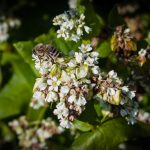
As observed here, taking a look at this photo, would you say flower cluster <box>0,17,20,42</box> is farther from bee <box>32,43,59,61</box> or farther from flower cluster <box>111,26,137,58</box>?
bee <box>32,43,59,61</box>

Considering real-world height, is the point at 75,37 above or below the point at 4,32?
below

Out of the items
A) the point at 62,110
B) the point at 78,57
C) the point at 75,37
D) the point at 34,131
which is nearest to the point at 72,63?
the point at 78,57

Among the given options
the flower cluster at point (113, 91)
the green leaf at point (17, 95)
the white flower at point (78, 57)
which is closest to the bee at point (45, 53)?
the white flower at point (78, 57)

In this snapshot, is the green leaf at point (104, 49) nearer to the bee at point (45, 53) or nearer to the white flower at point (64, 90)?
the bee at point (45, 53)

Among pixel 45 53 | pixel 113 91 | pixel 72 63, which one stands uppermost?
pixel 45 53

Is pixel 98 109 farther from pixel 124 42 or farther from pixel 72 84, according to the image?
pixel 72 84

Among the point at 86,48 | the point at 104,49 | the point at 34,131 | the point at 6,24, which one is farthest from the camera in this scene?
the point at 6,24

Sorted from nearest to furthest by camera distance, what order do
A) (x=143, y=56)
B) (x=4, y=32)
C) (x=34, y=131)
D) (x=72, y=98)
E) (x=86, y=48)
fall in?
(x=72, y=98) → (x=86, y=48) → (x=143, y=56) → (x=34, y=131) → (x=4, y=32)

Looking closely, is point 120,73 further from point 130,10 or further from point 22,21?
point 22,21
